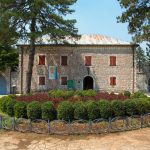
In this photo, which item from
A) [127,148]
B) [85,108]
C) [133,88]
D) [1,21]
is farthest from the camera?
[133,88]

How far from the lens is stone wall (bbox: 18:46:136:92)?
1585 inches

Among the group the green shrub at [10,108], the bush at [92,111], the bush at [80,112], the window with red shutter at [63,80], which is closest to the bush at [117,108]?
the bush at [92,111]

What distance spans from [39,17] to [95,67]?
9.74 m

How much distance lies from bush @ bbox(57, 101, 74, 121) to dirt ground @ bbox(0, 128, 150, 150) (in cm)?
170

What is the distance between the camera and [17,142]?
41.0 feet

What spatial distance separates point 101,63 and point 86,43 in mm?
2820

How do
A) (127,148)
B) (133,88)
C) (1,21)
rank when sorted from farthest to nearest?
(133,88), (1,21), (127,148)

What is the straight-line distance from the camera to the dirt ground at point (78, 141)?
11750 millimetres

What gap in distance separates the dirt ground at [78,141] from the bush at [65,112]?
1.70 meters

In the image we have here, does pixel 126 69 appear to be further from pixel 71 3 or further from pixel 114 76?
pixel 71 3

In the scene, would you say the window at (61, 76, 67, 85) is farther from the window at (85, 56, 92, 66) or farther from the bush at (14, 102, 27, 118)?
the bush at (14, 102, 27, 118)

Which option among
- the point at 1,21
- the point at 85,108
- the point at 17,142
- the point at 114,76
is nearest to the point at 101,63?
the point at 114,76

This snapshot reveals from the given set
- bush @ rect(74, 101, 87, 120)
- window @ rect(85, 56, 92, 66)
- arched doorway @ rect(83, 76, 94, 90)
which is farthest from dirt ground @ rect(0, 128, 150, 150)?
arched doorway @ rect(83, 76, 94, 90)

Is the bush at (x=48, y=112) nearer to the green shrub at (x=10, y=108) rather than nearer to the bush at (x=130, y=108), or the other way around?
the green shrub at (x=10, y=108)
